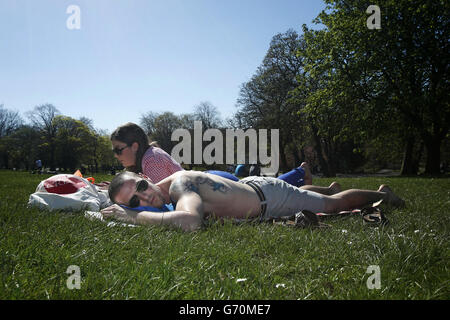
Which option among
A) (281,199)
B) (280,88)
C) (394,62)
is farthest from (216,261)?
(280,88)

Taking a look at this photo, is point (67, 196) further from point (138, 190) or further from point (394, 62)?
point (394, 62)

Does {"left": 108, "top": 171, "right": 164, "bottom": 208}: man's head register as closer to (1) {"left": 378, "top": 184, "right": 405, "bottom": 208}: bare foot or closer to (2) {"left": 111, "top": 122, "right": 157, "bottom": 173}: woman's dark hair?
(2) {"left": 111, "top": 122, "right": 157, "bottom": 173}: woman's dark hair

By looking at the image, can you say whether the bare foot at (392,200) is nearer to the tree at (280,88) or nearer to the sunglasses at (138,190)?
the sunglasses at (138,190)

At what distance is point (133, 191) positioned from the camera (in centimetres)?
318

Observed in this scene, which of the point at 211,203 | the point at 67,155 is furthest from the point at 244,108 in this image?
the point at 67,155

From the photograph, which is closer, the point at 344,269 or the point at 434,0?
the point at 344,269

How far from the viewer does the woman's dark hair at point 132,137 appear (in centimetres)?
471

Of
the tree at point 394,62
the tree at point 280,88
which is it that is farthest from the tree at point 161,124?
the tree at point 394,62

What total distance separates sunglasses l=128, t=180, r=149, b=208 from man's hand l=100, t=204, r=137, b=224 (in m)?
0.14

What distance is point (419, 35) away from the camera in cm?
1705

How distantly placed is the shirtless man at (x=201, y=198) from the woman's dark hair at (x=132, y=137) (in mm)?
1581
